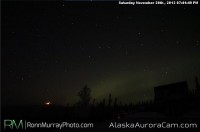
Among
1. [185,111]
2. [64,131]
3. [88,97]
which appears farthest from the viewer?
[88,97]

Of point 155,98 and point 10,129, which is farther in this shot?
point 155,98

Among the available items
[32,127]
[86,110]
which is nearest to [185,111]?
[32,127]

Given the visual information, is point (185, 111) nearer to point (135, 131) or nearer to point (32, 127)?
point (135, 131)

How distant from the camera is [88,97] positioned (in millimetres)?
42781

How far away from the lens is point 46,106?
19.6 feet

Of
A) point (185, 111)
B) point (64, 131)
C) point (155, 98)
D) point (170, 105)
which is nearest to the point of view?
point (64, 131)

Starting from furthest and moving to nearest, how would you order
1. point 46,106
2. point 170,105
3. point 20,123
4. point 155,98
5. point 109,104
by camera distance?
point 109,104 < point 155,98 < point 170,105 < point 20,123 < point 46,106

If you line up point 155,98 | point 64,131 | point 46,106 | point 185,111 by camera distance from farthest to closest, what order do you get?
point 155,98, point 185,111, point 64,131, point 46,106

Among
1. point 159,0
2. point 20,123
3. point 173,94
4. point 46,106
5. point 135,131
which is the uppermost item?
point 159,0

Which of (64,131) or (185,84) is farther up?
(185,84)

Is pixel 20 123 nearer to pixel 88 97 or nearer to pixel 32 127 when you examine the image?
pixel 32 127

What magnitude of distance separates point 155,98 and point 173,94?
252cm

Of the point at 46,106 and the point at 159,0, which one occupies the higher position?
the point at 159,0

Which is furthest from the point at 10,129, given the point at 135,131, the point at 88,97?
the point at 88,97
